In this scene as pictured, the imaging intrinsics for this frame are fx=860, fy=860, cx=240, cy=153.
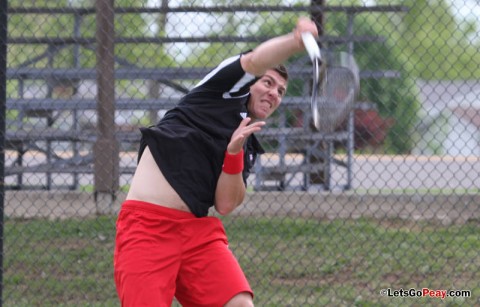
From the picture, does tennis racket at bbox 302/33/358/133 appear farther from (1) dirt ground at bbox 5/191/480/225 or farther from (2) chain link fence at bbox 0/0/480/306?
(1) dirt ground at bbox 5/191/480/225

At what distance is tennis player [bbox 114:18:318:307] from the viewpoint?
11.5 ft

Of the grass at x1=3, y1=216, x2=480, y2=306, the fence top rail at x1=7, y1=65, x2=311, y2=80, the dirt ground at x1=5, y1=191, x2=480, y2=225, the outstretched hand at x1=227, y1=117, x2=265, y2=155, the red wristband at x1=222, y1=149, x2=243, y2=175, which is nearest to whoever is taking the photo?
the outstretched hand at x1=227, y1=117, x2=265, y2=155

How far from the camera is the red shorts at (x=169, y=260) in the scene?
3504 mm

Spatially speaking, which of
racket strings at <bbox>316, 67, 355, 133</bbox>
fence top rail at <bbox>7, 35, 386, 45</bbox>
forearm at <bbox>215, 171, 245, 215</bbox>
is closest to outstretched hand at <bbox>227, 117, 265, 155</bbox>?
forearm at <bbox>215, 171, 245, 215</bbox>

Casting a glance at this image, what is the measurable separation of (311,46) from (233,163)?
0.76 metres

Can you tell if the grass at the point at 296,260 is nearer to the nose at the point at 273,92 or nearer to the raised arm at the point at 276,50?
the nose at the point at 273,92

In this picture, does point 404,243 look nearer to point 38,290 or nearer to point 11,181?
point 38,290

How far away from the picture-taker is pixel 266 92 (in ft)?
12.0

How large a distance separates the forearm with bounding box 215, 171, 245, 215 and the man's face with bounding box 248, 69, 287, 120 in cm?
32

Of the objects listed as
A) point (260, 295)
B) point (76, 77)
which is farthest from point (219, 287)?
point (76, 77)

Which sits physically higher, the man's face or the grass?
the man's face

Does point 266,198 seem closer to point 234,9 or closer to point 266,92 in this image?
point 234,9

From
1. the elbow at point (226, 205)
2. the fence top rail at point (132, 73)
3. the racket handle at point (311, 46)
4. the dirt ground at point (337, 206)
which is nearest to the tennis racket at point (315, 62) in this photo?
the racket handle at point (311, 46)

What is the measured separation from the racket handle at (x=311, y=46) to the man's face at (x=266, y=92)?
2.18 feet
